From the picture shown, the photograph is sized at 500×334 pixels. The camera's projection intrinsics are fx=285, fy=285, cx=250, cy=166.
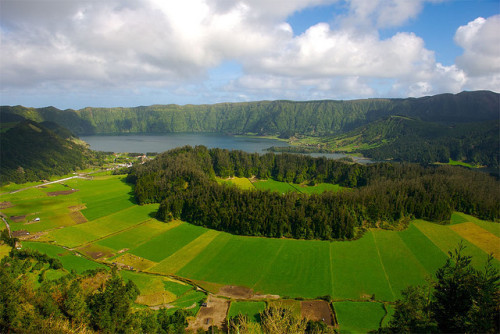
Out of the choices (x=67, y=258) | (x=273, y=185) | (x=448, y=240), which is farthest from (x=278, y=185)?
(x=67, y=258)

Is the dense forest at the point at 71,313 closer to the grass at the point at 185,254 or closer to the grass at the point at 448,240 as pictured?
the grass at the point at 185,254

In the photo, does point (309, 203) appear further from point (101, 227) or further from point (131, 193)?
point (131, 193)

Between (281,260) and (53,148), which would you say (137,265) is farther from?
(53,148)

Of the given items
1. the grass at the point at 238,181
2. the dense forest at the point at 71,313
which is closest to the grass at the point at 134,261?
the dense forest at the point at 71,313

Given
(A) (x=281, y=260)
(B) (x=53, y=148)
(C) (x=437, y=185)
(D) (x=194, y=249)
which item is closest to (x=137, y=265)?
(D) (x=194, y=249)

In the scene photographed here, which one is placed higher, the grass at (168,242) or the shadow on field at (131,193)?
the shadow on field at (131,193)

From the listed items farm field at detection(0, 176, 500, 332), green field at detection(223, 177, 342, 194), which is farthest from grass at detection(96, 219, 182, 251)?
green field at detection(223, 177, 342, 194)
